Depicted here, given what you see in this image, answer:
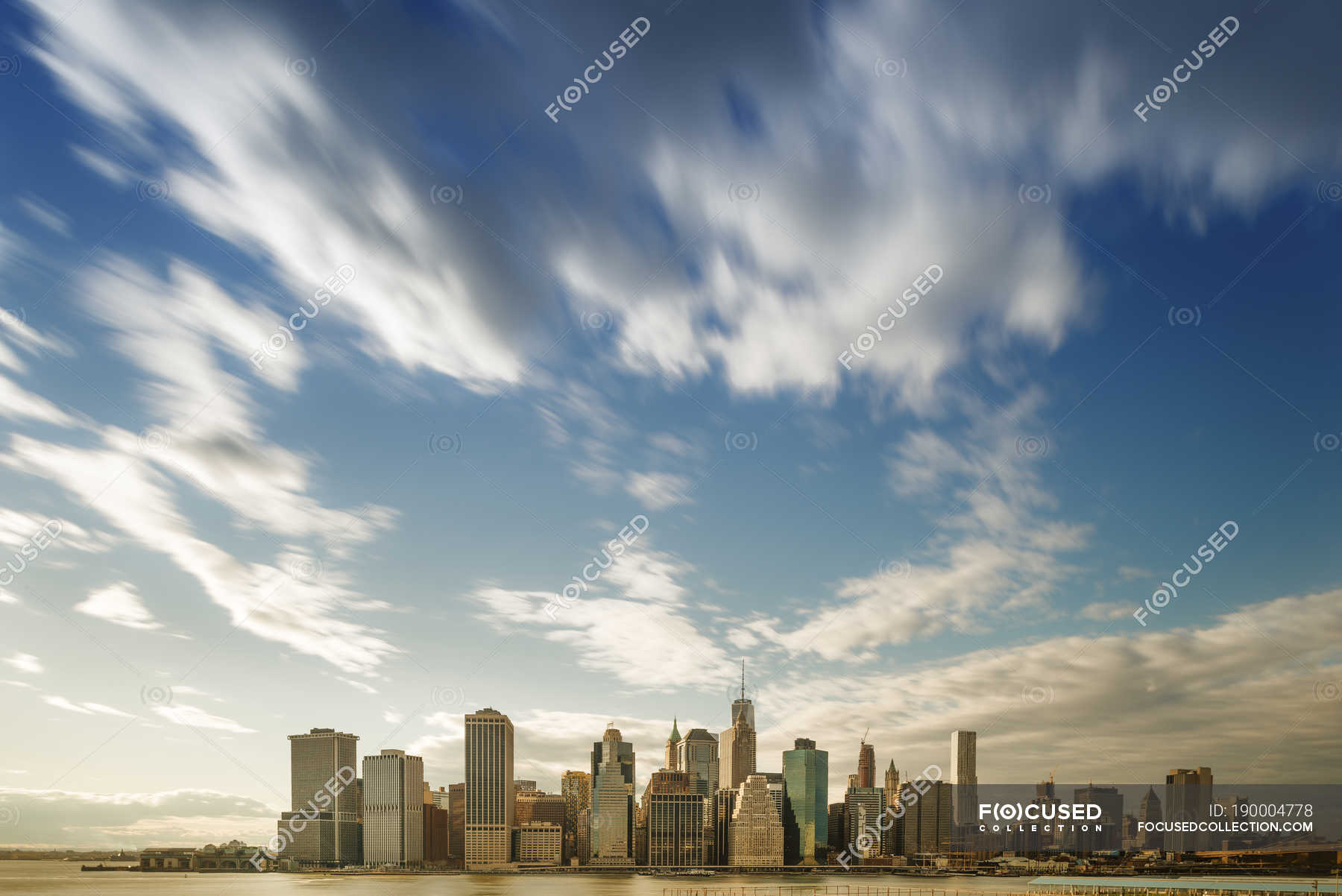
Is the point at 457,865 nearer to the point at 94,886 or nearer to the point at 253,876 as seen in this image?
the point at 253,876

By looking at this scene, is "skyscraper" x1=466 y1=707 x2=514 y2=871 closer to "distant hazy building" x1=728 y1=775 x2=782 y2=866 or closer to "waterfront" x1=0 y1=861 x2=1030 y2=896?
"waterfront" x1=0 y1=861 x2=1030 y2=896

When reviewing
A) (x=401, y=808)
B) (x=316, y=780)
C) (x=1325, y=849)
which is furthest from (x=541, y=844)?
(x=1325, y=849)

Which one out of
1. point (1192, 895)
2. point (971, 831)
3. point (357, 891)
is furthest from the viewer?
point (971, 831)

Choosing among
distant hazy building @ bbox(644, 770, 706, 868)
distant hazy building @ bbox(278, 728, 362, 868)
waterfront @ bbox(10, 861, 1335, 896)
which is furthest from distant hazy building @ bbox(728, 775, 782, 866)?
distant hazy building @ bbox(278, 728, 362, 868)

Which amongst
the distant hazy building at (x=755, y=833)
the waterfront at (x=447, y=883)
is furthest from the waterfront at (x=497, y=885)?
the distant hazy building at (x=755, y=833)

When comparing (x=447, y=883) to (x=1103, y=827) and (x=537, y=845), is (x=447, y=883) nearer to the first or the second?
(x=537, y=845)

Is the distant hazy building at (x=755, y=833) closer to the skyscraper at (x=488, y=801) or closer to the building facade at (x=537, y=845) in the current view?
the building facade at (x=537, y=845)
